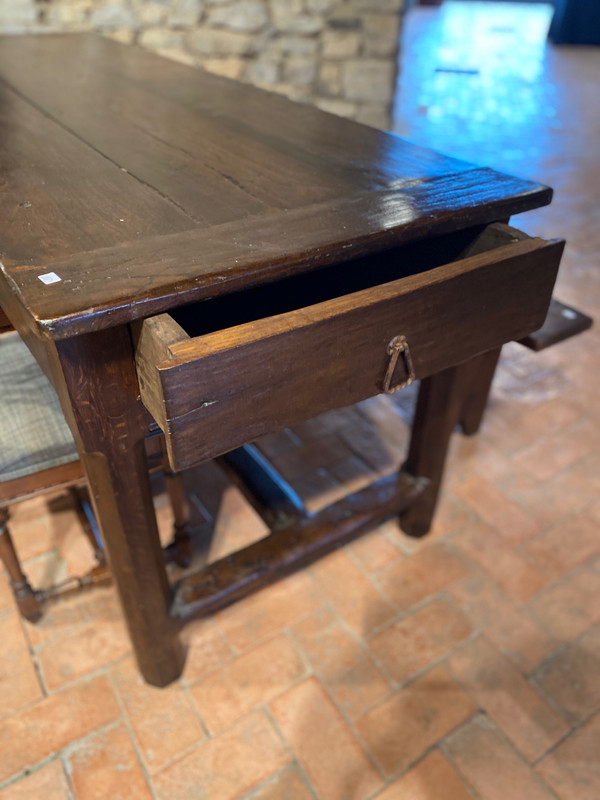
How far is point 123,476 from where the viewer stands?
960 mm

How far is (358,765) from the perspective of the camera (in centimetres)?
123

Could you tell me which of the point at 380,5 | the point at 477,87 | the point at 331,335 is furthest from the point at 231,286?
the point at 477,87

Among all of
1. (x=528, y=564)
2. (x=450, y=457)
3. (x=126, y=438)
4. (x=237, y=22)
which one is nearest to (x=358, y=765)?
(x=528, y=564)

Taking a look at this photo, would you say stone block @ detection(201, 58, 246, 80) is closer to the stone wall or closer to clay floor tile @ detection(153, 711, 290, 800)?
the stone wall

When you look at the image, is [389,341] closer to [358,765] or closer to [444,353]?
[444,353]

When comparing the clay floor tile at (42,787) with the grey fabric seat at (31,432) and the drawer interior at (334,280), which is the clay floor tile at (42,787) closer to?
the grey fabric seat at (31,432)

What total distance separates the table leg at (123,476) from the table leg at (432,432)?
0.66 meters

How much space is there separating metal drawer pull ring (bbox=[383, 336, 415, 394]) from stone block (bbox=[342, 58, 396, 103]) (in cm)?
254

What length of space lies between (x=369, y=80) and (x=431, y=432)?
7.32 feet

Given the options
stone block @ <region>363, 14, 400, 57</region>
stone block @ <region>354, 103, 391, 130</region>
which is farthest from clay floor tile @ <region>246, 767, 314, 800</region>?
stone block @ <region>363, 14, 400, 57</region>

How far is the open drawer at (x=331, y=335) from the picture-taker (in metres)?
0.73

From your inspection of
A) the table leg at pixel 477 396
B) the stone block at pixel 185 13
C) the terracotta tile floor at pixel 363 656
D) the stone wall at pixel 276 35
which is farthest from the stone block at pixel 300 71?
the table leg at pixel 477 396

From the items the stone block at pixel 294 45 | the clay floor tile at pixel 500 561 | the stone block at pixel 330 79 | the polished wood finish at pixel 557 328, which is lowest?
the clay floor tile at pixel 500 561

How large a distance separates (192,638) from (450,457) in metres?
0.97
